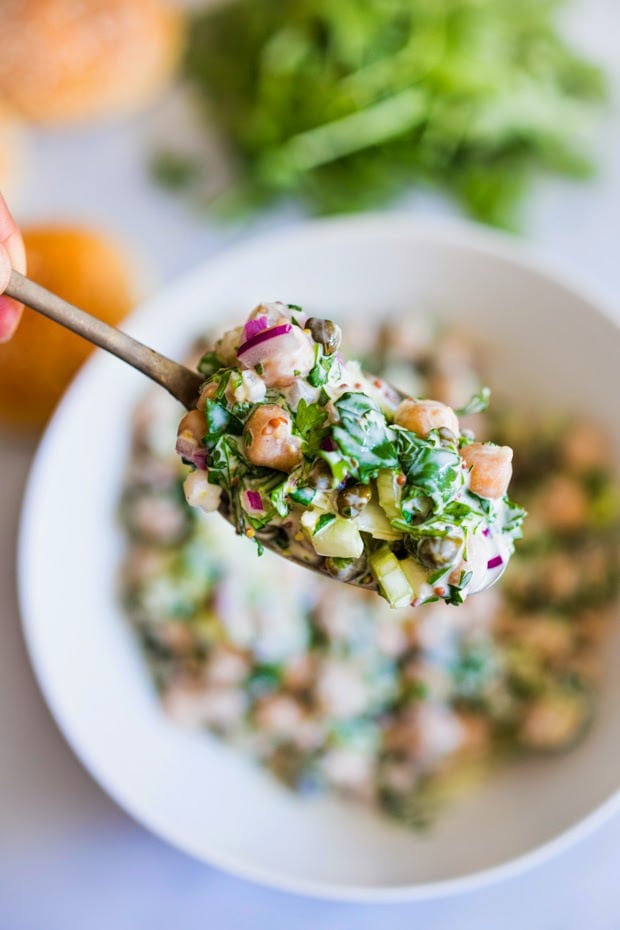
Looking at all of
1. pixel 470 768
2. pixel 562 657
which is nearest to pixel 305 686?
pixel 470 768

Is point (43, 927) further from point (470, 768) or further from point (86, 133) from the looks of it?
point (86, 133)

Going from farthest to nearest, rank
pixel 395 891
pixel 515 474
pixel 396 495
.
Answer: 1. pixel 515 474
2. pixel 395 891
3. pixel 396 495

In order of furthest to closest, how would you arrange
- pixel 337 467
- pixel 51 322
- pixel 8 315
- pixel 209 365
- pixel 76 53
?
pixel 76 53
pixel 51 322
pixel 8 315
pixel 209 365
pixel 337 467

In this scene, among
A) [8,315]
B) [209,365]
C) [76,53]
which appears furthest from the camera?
[76,53]

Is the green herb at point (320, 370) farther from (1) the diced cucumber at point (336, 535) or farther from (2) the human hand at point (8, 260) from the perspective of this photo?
(2) the human hand at point (8, 260)

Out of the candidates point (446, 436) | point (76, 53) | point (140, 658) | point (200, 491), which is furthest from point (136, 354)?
point (76, 53)

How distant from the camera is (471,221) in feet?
8.11

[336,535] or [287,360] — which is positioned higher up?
[287,360]

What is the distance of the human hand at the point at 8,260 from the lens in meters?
1.41

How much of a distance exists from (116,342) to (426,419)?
477mm

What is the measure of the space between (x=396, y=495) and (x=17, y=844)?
1.41 meters

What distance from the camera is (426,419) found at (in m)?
1.38

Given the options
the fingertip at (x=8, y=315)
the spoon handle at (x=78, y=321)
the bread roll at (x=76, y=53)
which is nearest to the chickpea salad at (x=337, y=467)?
the spoon handle at (x=78, y=321)

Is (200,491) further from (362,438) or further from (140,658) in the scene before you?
(140,658)
